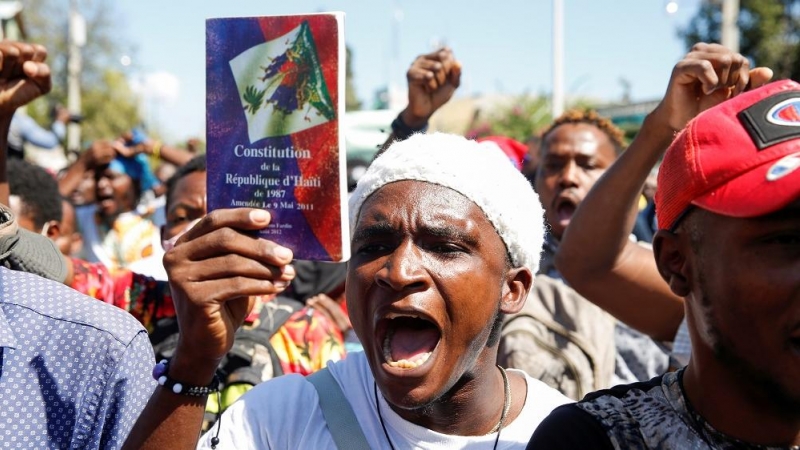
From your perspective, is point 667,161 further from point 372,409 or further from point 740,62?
point 372,409

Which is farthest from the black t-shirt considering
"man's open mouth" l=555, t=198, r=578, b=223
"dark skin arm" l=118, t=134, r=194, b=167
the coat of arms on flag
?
"dark skin arm" l=118, t=134, r=194, b=167

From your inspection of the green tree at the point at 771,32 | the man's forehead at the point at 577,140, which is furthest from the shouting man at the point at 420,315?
the green tree at the point at 771,32

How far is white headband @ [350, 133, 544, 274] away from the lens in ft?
7.19

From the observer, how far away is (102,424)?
2.01 m

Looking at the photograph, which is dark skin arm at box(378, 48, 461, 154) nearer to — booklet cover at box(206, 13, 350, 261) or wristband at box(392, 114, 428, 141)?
wristband at box(392, 114, 428, 141)

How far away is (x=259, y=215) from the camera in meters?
1.82

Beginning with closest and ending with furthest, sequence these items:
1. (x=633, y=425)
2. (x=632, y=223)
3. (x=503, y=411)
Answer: (x=633, y=425)
(x=503, y=411)
(x=632, y=223)

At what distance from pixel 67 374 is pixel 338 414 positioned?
0.65 m

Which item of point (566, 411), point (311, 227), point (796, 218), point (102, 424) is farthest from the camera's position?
point (102, 424)

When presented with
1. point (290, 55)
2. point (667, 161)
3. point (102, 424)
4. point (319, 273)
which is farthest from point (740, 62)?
point (319, 273)

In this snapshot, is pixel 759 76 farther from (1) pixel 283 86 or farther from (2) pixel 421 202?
(1) pixel 283 86

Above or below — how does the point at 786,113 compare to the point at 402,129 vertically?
above

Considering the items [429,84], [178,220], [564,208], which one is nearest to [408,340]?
[429,84]

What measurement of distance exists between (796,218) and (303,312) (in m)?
2.24
